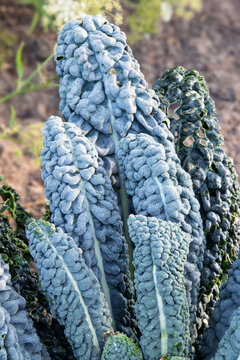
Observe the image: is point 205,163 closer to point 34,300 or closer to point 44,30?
point 34,300

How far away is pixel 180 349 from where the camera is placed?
2.67 ft

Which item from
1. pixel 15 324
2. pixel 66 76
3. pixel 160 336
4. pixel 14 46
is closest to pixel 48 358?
pixel 15 324

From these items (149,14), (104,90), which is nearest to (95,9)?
(104,90)

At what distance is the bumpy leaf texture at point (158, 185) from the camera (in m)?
0.84

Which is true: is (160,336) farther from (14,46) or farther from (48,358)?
(14,46)

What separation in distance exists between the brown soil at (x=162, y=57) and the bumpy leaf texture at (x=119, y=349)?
1210mm

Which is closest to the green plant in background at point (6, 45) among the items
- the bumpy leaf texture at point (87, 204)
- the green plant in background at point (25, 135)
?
the green plant in background at point (25, 135)

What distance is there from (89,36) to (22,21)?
2.05 m

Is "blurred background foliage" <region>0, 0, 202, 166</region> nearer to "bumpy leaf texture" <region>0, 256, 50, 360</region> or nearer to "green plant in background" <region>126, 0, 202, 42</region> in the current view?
"green plant in background" <region>126, 0, 202, 42</region>

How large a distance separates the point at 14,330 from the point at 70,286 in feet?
0.34

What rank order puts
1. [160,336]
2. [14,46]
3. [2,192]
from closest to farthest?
[160,336] → [2,192] → [14,46]

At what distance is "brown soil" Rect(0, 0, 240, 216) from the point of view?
7.09 ft

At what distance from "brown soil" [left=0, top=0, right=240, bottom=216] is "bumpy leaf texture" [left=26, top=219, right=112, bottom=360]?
3.82 ft

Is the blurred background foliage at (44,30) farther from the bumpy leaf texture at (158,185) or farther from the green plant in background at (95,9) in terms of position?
the bumpy leaf texture at (158,185)
